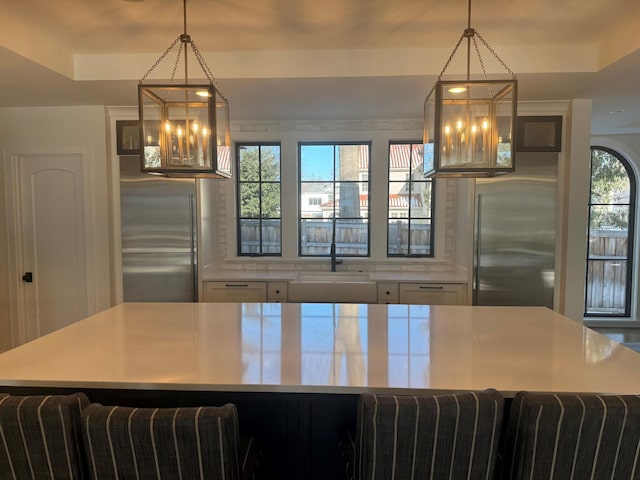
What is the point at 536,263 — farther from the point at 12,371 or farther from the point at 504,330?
the point at 12,371

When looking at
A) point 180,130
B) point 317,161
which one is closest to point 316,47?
point 180,130

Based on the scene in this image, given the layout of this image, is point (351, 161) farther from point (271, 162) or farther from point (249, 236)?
point (249, 236)

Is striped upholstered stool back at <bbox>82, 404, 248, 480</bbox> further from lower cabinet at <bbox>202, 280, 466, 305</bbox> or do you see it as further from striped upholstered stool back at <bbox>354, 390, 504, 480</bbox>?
lower cabinet at <bbox>202, 280, 466, 305</bbox>

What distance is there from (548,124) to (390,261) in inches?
73.4

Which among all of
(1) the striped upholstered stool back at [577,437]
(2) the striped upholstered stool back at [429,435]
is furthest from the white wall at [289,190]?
(2) the striped upholstered stool back at [429,435]

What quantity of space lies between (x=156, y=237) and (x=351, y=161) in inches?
82.4

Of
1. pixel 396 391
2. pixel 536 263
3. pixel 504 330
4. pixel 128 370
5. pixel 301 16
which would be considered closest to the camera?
pixel 396 391

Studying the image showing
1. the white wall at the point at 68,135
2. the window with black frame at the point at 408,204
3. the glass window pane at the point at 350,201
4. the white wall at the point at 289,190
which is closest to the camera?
the white wall at the point at 289,190

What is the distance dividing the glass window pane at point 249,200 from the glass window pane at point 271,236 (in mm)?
→ 155

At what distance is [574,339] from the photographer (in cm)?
171

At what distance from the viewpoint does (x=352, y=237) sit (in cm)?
419

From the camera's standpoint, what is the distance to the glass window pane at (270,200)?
13.7 ft

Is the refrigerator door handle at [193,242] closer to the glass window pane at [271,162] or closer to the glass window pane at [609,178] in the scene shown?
the glass window pane at [271,162]

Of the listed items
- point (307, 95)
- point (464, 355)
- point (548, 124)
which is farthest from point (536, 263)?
point (307, 95)
